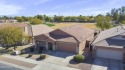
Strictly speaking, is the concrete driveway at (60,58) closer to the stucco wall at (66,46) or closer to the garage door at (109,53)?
the stucco wall at (66,46)

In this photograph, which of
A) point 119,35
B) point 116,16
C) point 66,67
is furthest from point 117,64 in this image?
point 116,16

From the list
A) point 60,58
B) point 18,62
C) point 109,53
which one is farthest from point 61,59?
point 109,53

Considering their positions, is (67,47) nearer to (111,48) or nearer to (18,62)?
(111,48)

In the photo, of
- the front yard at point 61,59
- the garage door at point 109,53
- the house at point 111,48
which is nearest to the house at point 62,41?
the front yard at point 61,59

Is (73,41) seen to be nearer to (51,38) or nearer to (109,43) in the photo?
(51,38)

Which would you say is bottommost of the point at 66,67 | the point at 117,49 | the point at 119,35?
the point at 66,67
